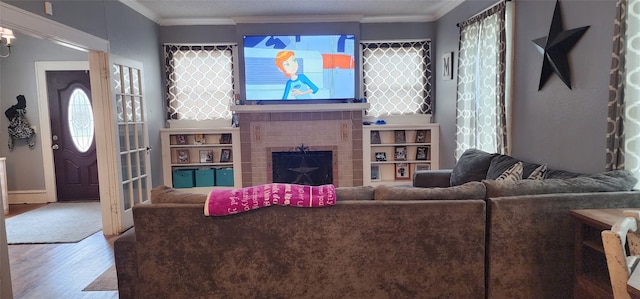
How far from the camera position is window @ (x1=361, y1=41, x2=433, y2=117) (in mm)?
5449

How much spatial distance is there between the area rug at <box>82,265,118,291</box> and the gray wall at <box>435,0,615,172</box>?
3.51m

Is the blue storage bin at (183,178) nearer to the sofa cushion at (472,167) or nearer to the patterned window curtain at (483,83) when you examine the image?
the sofa cushion at (472,167)

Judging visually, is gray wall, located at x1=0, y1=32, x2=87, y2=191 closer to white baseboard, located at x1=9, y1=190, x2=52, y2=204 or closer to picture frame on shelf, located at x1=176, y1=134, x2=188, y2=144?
white baseboard, located at x1=9, y1=190, x2=52, y2=204

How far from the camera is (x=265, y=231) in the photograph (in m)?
2.06

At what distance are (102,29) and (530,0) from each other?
13.5ft

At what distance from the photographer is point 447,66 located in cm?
488

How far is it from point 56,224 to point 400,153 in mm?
4557

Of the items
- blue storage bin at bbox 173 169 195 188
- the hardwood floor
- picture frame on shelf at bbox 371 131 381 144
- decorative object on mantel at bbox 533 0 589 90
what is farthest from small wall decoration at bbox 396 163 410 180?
the hardwood floor

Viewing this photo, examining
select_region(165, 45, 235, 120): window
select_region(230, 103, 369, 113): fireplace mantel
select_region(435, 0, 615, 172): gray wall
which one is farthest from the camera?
select_region(165, 45, 235, 120): window

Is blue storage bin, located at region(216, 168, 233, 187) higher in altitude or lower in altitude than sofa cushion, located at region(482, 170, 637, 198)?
lower

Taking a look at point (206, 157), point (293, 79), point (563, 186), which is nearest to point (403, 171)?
point (293, 79)

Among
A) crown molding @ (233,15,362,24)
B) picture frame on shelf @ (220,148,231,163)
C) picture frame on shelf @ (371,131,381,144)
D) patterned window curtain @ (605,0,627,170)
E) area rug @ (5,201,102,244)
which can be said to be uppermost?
crown molding @ (233,15,362,24)

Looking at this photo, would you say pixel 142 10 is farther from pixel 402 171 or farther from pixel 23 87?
pixel 402 171

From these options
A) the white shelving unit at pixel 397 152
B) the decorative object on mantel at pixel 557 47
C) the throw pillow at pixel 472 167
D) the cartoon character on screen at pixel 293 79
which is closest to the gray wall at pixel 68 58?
the cartoon character on screen at pixel 293 79
